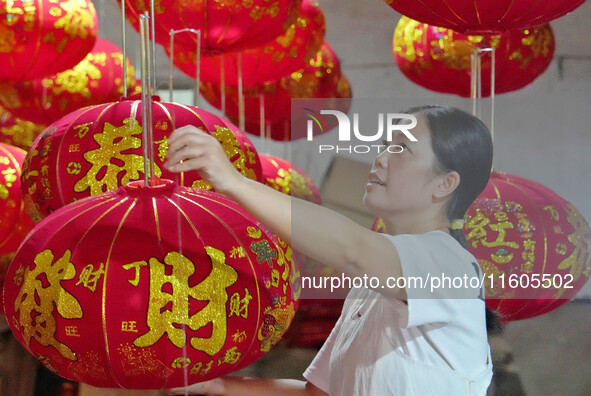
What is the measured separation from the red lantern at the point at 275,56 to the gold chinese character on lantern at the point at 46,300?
2.68ft

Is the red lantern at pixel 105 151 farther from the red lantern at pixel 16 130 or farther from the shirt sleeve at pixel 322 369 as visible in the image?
the red lantern at pixel 16 130

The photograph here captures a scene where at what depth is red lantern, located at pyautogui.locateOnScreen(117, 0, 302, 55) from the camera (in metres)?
1.35

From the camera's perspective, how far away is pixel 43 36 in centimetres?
148

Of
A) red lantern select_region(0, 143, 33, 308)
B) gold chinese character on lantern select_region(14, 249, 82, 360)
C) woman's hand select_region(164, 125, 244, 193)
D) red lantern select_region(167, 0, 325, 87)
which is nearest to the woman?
woman's hand select_region(164, 125, 244, 193)

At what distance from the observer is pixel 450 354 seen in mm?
896

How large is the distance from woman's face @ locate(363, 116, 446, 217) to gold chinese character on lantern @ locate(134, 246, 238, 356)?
0.20 m

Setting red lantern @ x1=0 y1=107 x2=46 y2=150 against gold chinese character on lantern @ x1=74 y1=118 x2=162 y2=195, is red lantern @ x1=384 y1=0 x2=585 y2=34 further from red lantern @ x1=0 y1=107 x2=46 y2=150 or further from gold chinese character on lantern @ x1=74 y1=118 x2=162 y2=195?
red lantern @ x1=0 y1=107 x2=46 y2=150

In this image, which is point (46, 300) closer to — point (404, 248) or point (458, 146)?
point (404, 248)

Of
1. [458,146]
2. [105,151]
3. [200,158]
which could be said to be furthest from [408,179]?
[105,151]

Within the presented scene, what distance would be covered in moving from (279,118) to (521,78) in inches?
22.8

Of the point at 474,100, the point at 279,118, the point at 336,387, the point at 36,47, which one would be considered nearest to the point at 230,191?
the point at 336,387

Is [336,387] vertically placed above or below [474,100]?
below

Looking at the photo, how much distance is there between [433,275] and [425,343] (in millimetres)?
99

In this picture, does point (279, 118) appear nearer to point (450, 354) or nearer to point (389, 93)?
point (389, 93)
